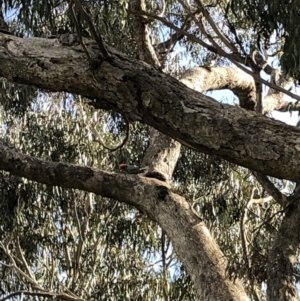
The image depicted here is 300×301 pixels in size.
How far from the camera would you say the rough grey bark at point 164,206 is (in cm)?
262

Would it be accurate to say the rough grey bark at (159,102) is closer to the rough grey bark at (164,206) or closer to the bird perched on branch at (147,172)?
the rough grey bark at (164,206)

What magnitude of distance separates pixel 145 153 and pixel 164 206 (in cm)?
112

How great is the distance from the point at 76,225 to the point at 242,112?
5590 millimetres

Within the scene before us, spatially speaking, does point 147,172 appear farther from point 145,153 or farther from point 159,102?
point 159,102

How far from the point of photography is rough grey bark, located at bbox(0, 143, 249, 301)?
2.62 m

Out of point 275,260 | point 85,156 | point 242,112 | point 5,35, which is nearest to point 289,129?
point 242,112

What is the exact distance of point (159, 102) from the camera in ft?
5.64

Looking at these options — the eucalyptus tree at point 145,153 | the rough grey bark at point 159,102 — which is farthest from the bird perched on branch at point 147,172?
the rough grey bark at point 159,102

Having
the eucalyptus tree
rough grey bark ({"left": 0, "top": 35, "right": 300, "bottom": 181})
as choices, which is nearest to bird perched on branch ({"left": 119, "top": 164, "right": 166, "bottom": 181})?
the eucalyptus tree

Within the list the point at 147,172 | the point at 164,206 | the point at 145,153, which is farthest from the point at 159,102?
the point at 145,153

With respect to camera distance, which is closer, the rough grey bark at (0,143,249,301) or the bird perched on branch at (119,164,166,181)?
the rough grey bark at (0,143,249,301)

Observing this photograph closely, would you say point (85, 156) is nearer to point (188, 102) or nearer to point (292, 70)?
point (292, 70)

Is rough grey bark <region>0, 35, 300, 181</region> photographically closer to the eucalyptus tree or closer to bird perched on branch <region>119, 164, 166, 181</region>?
the eucalyptus tree

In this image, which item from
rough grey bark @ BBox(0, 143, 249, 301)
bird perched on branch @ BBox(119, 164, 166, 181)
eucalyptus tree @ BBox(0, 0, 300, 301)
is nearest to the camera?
eucalyptus tree @ BBox(0, 0, 300, 301)
